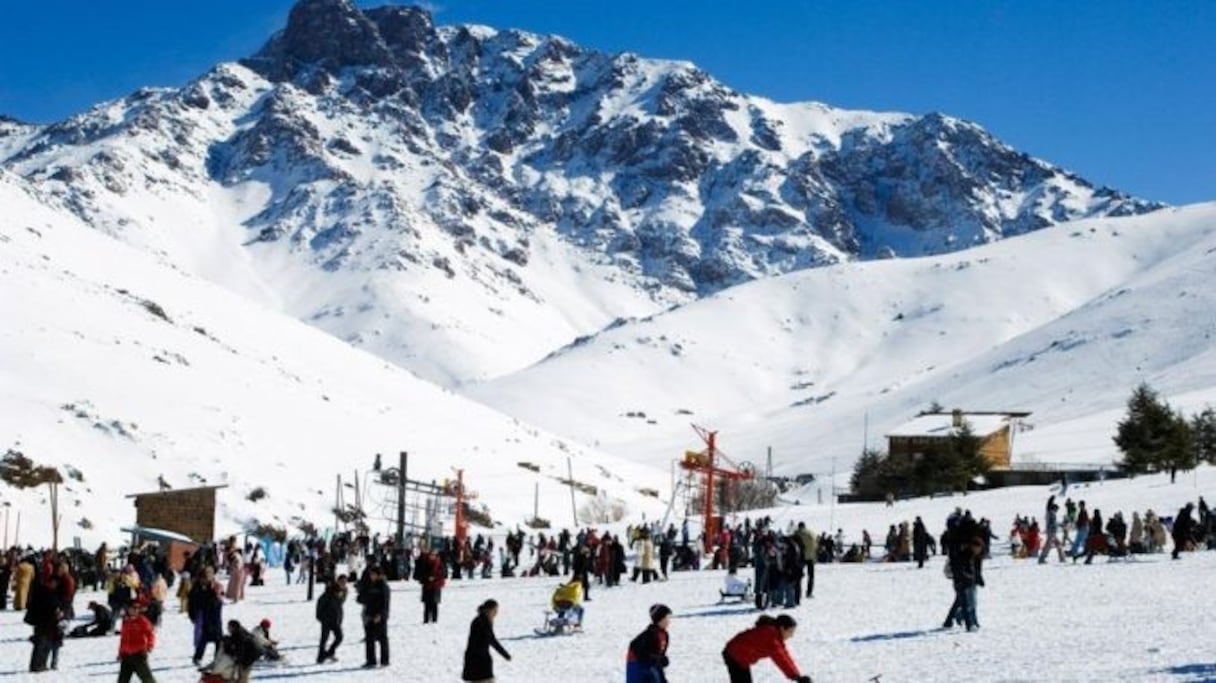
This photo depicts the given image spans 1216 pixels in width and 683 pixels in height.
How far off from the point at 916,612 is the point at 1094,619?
3.75 m

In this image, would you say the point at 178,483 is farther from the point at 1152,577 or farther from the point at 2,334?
the point at 1152,577

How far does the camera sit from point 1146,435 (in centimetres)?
7094

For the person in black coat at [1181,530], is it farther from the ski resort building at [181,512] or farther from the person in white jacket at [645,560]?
the ski resort building at [181,512]

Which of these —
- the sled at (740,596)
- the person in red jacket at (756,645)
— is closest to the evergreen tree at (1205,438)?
the sled at (740,596)

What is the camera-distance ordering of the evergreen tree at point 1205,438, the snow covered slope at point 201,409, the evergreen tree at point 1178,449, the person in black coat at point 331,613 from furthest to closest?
the evergreen tree at point 1205,438, the snow covered slope at point 201,409, the evergreen tree at point 1178,449, the person in black coat at point 331,613

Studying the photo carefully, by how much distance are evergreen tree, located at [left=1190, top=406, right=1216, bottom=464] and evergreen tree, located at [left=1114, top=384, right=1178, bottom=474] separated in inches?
167

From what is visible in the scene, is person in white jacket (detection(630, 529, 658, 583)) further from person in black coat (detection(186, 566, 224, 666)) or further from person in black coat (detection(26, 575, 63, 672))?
person in black coat (detection(26, 575, 63, 672))

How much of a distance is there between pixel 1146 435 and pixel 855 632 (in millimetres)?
51828

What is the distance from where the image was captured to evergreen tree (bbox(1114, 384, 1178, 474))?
227 feet

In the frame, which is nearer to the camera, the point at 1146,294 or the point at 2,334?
the point at 2,334

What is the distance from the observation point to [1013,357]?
584 ft

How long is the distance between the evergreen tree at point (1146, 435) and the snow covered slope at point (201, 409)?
3264 cm

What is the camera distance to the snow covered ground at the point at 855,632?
1948cm

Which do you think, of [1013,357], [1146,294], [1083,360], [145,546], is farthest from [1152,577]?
[1146,294]
